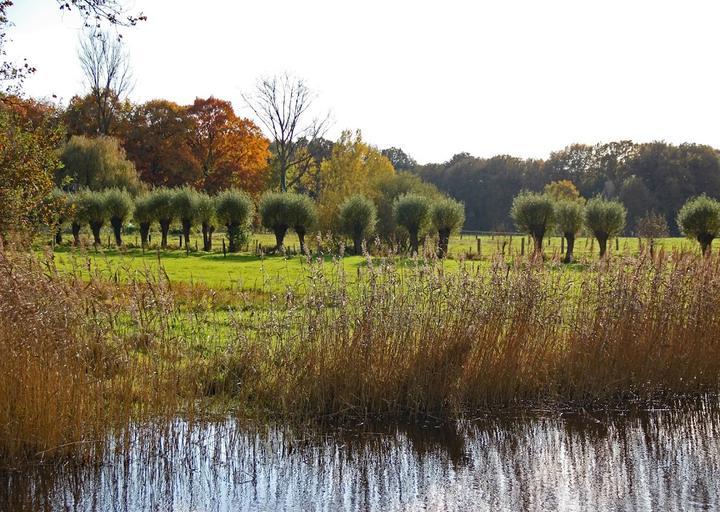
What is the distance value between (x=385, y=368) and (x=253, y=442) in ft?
6.06

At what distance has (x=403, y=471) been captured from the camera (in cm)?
730

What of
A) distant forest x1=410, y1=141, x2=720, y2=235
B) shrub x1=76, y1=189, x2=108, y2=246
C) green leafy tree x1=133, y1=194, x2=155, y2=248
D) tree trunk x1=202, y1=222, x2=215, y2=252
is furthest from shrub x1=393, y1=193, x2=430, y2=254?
distant forest x1=410, y1=141, x2=720, y2=235

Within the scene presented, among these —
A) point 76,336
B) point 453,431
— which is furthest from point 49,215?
point 453,431

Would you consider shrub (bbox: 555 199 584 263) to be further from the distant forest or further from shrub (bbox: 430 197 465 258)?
the distant forest

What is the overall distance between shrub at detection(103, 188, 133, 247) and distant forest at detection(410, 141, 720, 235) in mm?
52252

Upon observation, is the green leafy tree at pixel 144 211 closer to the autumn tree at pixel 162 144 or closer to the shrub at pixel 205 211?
the shrub at pixel 205 211

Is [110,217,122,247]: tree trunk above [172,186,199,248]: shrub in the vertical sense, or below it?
below

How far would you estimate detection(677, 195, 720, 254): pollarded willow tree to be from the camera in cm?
3794

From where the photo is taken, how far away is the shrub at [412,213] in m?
41.7

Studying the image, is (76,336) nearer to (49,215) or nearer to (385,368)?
(385,368)

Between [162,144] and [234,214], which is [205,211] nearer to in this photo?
[234,214]

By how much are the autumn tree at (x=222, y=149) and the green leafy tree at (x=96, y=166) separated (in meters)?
9.41

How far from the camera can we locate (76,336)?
7.59 m

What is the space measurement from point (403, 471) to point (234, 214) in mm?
37670
